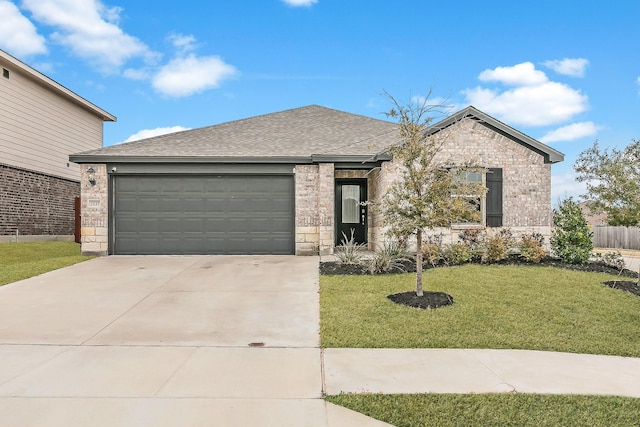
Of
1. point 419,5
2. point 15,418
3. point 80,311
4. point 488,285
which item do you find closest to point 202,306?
point 80,311

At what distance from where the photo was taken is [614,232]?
960 inches

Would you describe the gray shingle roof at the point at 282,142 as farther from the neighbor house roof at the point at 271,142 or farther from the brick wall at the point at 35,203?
the brick wall at the point at 35,203

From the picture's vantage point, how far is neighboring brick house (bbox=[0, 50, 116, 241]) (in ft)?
54.2

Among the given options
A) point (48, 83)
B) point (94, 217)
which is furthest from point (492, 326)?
point (48, 83)

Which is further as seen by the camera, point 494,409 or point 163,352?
point 163,352

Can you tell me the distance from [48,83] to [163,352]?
19025mm

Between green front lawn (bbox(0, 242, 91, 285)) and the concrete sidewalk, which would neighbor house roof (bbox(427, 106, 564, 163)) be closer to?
the concrete sidewalk

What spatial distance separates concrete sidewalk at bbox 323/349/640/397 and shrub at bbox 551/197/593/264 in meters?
7.00

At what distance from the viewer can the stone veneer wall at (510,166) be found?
1262cm

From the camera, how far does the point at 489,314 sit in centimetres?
670

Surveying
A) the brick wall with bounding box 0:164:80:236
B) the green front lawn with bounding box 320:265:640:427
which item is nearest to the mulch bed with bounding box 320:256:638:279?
the green front lawn with bounding box 320:265:640:427

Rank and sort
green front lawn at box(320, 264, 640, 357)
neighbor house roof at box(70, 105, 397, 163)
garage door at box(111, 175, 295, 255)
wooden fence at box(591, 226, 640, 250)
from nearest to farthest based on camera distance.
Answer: green front lawn at box(320, 264, 640, 357)
neighbor house roof at box(70, 105, 397, 163)
garage door at box(111, 175, 295, 255)
wooden fence at box(591, 226, 640, 250)

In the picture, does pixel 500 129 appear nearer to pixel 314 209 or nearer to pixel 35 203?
pixel 314 209

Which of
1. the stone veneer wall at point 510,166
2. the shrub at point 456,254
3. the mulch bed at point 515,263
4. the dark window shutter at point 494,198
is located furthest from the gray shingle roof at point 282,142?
the mulch bed at point 515,263
